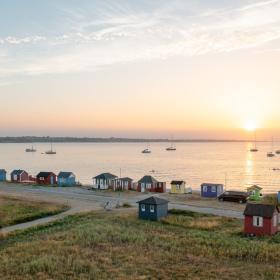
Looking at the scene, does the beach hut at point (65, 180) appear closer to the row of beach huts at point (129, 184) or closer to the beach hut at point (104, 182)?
the row of beach huts at point (129, 184)

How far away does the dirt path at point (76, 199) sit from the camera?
46625 mm

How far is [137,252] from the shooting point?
96.9 ft

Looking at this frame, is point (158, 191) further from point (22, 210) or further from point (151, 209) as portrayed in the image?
point (151, 209)

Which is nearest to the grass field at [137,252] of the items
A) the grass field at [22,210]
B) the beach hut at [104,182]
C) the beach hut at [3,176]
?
the grass field at [22,210]

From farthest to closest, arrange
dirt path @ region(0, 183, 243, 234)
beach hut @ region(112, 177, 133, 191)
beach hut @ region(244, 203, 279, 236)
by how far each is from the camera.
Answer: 1. beach hut @ region(112, 177, 133, 191)
2. dirt path @ region(0, 183, 243, 234)
3. beach hut @ region(244, 203, 279, 236)

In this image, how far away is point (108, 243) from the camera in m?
32.1

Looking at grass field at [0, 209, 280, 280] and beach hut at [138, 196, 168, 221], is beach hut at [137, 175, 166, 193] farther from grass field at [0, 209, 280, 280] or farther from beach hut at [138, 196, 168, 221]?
grass field at [0, 209, 280, 280]

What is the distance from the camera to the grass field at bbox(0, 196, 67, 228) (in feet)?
150

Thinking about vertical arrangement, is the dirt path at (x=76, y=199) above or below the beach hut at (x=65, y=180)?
below

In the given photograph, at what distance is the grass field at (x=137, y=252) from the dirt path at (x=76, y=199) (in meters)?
5.94

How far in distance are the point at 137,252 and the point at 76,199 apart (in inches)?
1261

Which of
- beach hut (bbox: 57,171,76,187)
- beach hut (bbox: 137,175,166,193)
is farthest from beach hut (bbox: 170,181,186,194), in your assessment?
beach hut (bbox: 57,171,76,187)

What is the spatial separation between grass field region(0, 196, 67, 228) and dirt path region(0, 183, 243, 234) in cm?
139

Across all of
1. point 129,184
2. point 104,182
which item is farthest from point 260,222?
point 104,182
